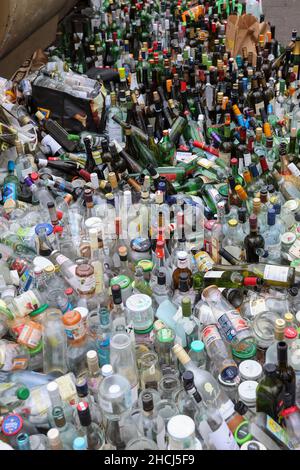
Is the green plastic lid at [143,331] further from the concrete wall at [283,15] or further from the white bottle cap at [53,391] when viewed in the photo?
the concrete wall at [283,15]

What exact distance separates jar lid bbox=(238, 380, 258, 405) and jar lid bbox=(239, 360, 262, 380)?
24 mm

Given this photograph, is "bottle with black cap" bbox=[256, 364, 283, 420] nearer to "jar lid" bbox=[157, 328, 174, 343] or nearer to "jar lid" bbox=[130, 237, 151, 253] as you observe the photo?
"jar lid" bbox=[157, 328, 174, 343]

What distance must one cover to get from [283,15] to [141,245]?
5713 millimetres

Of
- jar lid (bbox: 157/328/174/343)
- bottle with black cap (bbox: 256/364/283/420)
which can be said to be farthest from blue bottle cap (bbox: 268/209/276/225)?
bottle with black cap (bbox: 256/364/283/420)

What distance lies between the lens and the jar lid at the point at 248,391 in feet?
5.57

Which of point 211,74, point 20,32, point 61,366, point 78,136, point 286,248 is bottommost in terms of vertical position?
point 61,366

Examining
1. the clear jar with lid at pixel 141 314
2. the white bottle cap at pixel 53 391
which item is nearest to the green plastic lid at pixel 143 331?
the clear jar with lid at pixel 141 314

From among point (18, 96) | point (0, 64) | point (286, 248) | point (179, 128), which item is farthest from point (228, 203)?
point (0, 64)

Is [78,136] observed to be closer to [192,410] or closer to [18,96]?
[18,96]

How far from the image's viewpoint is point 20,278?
2.34 m

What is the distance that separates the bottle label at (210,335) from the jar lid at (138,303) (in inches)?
9.1

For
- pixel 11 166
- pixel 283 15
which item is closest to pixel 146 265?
pixel 11 166

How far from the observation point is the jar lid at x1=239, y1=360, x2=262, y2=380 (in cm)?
177

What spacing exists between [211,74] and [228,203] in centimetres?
171
